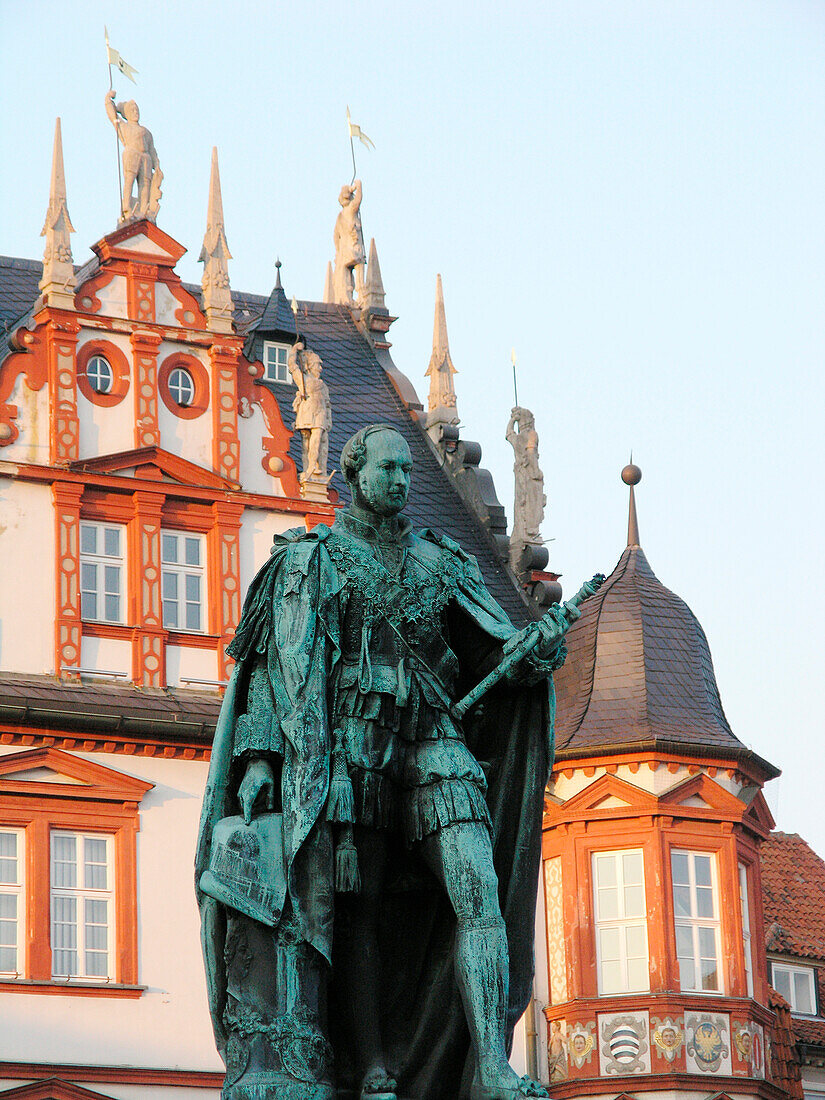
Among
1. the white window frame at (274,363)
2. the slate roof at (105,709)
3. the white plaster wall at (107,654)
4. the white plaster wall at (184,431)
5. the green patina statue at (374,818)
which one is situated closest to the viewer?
the green patina statue at (374,818)

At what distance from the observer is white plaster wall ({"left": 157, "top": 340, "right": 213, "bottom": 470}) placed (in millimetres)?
29609

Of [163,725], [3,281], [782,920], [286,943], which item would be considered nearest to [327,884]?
[286,943]

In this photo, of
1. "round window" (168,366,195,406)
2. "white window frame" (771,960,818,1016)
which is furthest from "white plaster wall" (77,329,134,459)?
"white window frame" (771,960,818,1016)

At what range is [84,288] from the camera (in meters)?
29.4

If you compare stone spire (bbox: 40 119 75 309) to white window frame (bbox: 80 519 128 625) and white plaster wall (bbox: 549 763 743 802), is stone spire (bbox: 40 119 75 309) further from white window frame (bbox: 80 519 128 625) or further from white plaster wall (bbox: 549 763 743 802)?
white plaster wall (bbox: 549 763 743 802)

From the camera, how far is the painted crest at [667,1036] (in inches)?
1180

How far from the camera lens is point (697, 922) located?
101 ft

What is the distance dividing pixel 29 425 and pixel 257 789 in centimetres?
1917

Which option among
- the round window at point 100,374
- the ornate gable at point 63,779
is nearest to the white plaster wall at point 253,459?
the round window at point 100,374

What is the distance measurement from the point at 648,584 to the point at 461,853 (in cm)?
2293

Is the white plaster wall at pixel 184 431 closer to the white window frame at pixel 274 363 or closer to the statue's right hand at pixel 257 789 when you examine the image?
the white window frame at pixel 274 363

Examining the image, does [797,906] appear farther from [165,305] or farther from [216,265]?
[165,305]

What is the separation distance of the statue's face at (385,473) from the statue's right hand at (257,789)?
108cm

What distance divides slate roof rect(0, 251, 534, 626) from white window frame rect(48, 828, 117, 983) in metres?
5.50
